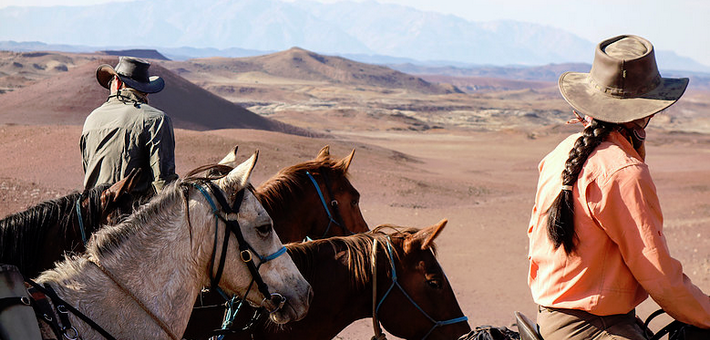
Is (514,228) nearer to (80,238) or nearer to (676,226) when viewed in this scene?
(676,226)

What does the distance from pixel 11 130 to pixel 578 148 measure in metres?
21.3

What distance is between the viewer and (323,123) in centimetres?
5244

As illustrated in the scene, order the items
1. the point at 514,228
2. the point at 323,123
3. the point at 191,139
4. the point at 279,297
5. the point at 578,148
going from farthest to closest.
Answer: the point at 323,123 < the point at 191,139 < the point at 514,228 < the point at 279,297 < the point at 578,148

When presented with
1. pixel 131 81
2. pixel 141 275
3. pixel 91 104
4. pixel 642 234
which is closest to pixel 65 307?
pixel 141 275

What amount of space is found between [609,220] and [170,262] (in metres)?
1.93

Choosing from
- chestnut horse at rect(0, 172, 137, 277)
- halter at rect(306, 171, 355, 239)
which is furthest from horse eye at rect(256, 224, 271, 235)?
halter at rect(306, 171, 355, 239)

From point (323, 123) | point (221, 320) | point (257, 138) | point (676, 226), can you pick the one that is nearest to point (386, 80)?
point (323, 123)

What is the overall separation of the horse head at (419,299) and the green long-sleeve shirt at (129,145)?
1829 millimetres

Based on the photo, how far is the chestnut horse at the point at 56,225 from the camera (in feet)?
11.6

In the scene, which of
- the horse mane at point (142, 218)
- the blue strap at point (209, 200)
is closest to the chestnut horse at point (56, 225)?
the horse mane at point (142, 218)

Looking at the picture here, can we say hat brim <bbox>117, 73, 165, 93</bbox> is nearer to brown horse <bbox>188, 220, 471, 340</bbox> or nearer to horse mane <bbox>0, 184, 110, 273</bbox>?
horse mane <bbox>0, 184, 110, 273</bbox>

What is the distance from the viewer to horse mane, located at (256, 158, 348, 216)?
5391mm

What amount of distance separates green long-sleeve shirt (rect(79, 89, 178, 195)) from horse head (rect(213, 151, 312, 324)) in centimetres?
182

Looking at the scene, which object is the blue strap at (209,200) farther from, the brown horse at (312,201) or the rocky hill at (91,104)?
the rocky hill at (91,104)
